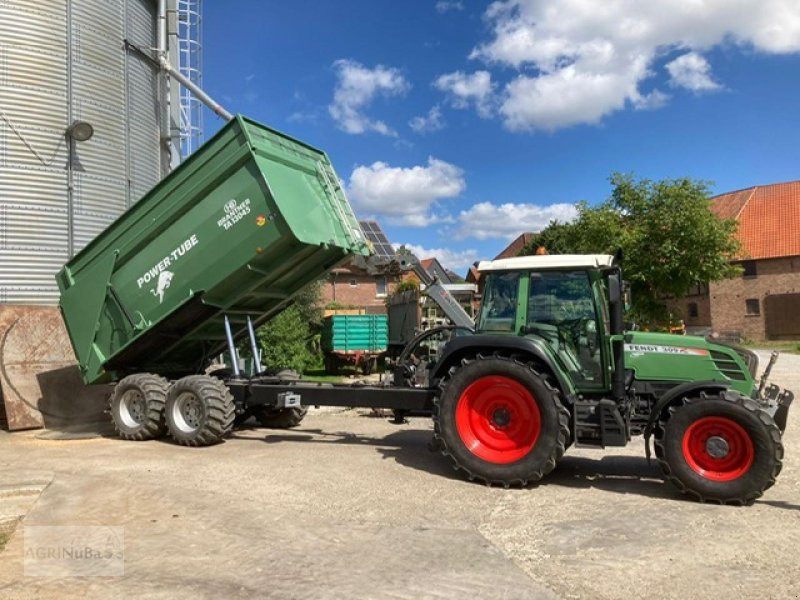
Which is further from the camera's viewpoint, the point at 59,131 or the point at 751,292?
the point at 751,292

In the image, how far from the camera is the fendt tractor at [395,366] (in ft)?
19.7

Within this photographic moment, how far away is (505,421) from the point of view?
21.4ft

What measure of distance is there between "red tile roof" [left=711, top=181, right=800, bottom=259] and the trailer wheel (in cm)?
3469

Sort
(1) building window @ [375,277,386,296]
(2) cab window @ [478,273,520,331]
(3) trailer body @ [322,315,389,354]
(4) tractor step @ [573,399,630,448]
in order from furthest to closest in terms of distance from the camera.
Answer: (1) building window @ [375,277,386,296] < (3) trailer body @ [322,315,389,354] < (2) cab window @ [478,273,520,331] < (4) tractor step @ [573,399,630,448]

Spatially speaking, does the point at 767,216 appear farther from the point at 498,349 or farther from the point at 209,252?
the point at 209,252

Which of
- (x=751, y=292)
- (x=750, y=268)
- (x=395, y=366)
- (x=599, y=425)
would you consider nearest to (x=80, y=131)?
(x=395, y=366)

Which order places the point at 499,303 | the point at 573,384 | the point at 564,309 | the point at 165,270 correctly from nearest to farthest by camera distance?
the point at 573,384 < the point at 564,309 < the point at 499,303 < the point at 165,270

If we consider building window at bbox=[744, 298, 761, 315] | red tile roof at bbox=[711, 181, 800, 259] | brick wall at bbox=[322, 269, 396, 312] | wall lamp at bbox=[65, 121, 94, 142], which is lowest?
building window at bbox=[744, 298, 761, 315]

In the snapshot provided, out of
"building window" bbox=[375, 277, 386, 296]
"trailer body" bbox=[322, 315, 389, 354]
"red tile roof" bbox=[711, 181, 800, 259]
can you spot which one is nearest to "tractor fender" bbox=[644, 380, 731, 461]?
"trailer body" bbox=[322, 315, 389, 354]

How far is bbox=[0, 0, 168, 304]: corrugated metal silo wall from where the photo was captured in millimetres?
11688

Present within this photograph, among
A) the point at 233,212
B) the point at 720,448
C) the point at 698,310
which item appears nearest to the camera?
the point at 720,448

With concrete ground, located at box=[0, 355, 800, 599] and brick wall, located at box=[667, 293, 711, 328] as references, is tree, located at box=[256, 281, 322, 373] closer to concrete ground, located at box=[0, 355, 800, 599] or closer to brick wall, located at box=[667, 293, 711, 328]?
concrete ground, located at box=[0, 355, 800, 599]

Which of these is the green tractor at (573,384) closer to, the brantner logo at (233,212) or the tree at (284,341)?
the brantner logo at (233,212)

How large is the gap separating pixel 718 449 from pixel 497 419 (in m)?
2.04
